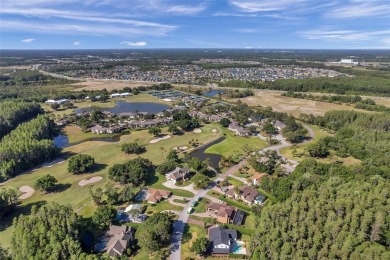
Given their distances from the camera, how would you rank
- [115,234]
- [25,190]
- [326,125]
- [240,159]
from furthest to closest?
[326,125], [240,159], [25,190], [115,234]

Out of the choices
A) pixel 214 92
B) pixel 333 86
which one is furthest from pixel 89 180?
pixel 333 86

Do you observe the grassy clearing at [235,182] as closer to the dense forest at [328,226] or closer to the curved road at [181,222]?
the curved road at [181,222]

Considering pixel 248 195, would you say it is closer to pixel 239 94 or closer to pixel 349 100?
pixel 239 94

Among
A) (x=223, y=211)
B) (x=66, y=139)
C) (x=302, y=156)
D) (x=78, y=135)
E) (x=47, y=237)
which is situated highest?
(x=47, y=237)

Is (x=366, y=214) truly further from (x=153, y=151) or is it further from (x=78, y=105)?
(x=78, y=105)

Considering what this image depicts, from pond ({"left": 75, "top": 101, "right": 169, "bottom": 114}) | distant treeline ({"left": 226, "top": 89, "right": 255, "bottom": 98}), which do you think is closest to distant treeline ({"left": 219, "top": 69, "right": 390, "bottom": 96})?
distant treeline ({"left": 226, "top": 89, "right": 255, "bottom": 98})

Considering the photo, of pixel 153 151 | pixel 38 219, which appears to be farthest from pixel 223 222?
pixel 153 151
